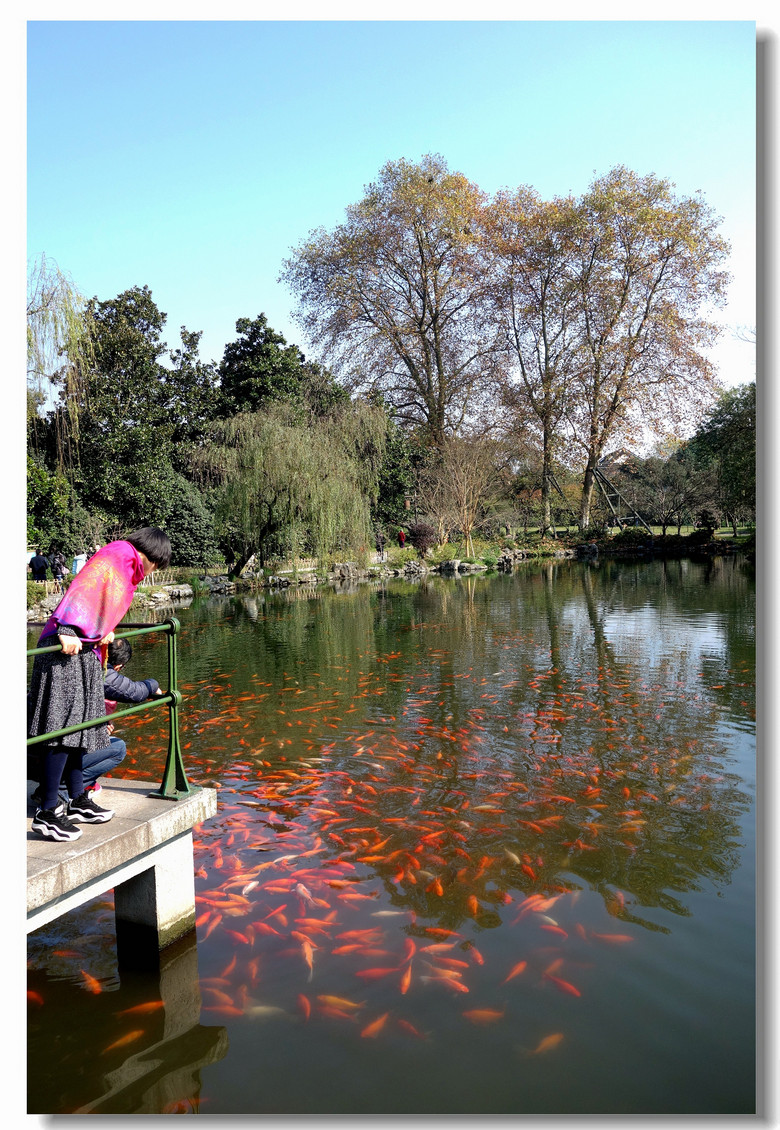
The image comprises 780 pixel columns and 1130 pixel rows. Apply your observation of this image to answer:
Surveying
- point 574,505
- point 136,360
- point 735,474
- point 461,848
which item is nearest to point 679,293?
point 735,474

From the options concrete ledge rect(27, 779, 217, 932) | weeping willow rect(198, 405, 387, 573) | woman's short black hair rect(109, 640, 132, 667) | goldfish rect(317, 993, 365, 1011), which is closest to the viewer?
concrete ledge rect(27, 779, 217, 932)

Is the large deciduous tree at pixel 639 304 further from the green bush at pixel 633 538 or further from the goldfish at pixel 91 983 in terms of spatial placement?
the goldfish at pixel 91 983

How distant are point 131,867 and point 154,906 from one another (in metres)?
0.40

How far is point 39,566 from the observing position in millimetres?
17391

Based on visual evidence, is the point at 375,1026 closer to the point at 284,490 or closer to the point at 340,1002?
the point at 340,1002

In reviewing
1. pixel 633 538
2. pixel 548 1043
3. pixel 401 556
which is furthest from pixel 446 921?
pixel 633 538

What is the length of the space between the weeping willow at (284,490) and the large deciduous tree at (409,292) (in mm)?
9962

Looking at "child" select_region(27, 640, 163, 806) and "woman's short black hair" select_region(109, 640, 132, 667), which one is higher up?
"woman's short black hair" select_region(109, 640, 132, 667)

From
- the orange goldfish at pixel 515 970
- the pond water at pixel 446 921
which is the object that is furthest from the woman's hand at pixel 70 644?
the orange goldfish at pixel 515 970

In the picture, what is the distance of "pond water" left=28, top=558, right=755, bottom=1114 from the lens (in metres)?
2.65

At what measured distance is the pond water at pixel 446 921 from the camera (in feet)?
8.70

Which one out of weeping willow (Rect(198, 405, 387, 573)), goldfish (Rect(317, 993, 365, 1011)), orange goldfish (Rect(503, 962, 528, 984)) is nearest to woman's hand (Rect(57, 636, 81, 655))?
goldfish (Rect(317, 993, 365, 1011))

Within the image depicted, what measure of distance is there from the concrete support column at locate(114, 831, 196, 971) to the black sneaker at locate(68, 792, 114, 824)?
321 millimetres

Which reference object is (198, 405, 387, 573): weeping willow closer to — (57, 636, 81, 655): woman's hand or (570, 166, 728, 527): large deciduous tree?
(570, 166, 728, 527): large deciduous tree
